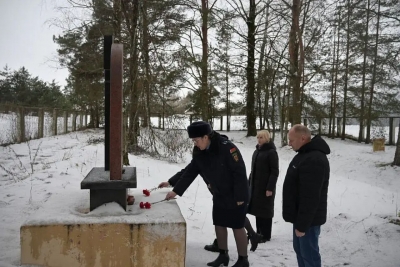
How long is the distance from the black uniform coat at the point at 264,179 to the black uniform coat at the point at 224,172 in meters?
1.22

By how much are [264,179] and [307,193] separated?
1.71m

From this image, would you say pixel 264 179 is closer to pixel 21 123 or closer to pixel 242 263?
pixel 242 263

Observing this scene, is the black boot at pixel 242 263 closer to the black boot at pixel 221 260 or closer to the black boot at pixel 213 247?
the black boot at pixel 221 260

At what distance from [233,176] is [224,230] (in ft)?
2.36

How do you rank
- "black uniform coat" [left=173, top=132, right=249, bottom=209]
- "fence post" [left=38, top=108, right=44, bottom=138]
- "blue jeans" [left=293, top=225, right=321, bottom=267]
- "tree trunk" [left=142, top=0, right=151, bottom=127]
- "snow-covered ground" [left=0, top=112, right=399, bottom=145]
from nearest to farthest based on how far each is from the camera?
"blue jeans" [left=293, top=225, right=321, bottom=267], "black uniform coat" [left=173, top=132, right=249, bottom=209], "tree trunk" [left=142, top=0, right=151, bottom=127], "snow-covered ground" [left=0, top=112, right=399, bottom=145], "fence post" [left=38, top=108, right=44, bottom=138]

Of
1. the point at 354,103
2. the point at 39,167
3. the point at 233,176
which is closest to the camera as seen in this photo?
the point at 233,176

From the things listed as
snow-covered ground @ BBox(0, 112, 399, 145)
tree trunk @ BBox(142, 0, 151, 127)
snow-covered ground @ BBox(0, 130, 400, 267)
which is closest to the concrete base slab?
snow-covered ground @ BBox(0, 130, 400, 267)

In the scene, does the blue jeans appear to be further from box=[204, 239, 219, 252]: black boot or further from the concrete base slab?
box=[204, 239, 219, 252]: black boot

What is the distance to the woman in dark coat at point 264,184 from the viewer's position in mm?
4566

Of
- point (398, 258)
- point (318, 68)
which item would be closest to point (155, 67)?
point (398, 258)

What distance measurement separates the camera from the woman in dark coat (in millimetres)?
4566

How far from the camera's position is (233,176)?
342cm

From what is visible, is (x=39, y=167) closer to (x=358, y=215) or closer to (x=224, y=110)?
(x=358, y=215)

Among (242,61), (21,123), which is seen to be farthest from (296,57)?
(21,123)
